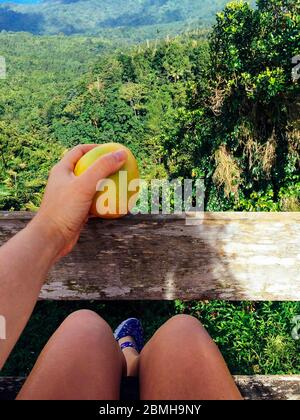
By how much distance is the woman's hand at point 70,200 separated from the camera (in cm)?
92

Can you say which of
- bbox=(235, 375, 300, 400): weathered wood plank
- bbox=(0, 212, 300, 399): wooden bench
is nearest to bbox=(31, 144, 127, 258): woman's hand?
bbox=(0, 212, 300, 399): wooden bench

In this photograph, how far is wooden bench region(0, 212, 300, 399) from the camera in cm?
110

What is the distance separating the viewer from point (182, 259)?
1149mm

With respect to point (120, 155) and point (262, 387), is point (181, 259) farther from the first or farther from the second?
point (262, 387)

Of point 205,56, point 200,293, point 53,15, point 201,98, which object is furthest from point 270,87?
point 53,15

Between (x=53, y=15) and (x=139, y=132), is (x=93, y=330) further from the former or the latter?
(x=53, y=15)

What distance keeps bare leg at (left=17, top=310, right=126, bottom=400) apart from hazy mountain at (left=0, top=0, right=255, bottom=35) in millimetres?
143906

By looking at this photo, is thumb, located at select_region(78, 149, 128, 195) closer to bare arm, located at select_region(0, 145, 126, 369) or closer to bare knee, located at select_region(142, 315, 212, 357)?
bare arm, located at select_region(0, 145, 126, 369)

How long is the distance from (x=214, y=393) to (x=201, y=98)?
9485 millimetres

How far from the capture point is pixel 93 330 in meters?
1.16

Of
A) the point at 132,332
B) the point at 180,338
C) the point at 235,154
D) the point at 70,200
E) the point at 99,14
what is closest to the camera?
the point at 70,200

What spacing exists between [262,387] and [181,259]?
0.45 metres

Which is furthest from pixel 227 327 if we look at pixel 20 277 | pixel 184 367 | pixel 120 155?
pixel 20 277
